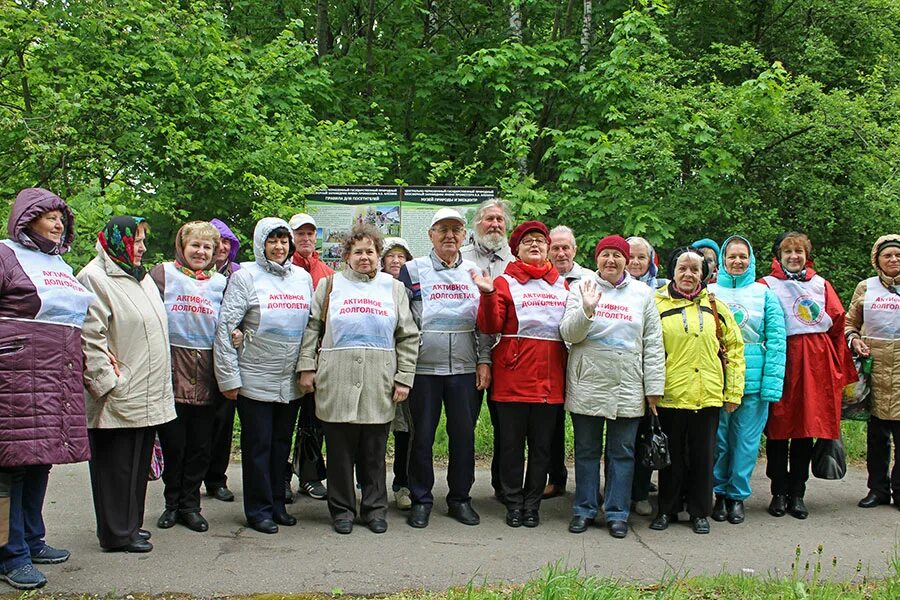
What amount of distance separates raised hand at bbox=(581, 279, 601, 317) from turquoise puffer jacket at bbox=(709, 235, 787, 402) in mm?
1368

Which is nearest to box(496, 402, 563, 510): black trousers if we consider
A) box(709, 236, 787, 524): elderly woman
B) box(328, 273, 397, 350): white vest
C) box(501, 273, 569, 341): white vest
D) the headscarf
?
box(501, 273, 569, 341): white vest

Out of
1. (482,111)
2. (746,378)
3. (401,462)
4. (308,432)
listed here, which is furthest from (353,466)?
(482,111)

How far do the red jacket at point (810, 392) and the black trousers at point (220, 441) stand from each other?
4.28m

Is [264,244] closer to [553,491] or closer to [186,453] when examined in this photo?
[186,453]

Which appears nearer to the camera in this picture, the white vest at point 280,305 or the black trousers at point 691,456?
the white vest at point 280,305

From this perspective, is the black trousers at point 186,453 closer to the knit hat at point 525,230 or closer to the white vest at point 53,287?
the white vest at point 53,287

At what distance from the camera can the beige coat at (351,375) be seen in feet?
18.9

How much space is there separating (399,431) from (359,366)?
0.98 metres

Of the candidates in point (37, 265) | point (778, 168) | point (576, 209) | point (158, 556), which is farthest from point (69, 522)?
point (778, 168)

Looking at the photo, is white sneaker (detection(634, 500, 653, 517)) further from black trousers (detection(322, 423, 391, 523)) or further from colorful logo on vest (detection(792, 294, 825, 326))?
black trousers (detection(322, 423, 391, 523))

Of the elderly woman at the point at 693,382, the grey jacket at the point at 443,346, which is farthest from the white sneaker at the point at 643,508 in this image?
the grey jacket at the point at 443,346

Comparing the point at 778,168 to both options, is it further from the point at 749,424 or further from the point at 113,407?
the point at 113,407

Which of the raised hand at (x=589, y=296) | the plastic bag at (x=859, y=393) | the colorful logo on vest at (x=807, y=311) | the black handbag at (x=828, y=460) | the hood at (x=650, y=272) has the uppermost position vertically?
the hood at (x=650, y=272)

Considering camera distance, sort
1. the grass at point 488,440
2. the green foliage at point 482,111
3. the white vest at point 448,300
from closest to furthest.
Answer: the white vest at point 448,300
the grass at point 488,440
the green foliage at point 482,111
